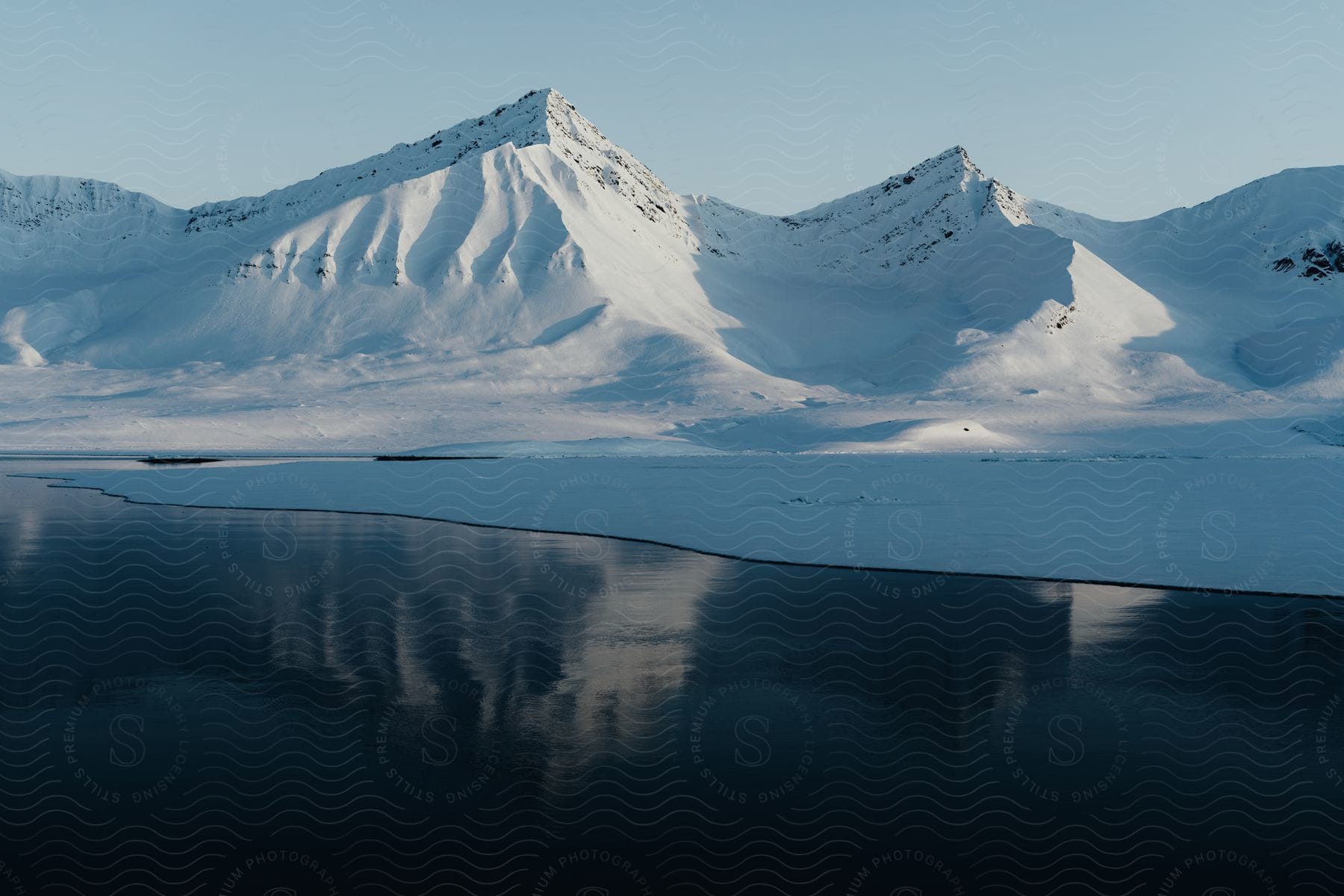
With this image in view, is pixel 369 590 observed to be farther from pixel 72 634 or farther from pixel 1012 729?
pixel 1012 729

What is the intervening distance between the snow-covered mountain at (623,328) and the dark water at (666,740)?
260ft

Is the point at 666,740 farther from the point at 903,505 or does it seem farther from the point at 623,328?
the point at 623,328

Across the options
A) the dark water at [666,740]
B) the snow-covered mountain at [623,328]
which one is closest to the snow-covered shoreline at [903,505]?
the dark water at [666,740]

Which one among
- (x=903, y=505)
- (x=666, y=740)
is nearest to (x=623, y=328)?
(x=903, y=505)

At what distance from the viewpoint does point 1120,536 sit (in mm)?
33469

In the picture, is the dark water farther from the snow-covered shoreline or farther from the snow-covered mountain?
the snow-covered mountain

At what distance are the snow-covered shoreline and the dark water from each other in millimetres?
3956

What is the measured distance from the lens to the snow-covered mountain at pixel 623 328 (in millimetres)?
120938

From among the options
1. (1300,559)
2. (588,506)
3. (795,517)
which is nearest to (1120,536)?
(1300,559)

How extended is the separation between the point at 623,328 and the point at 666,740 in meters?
146

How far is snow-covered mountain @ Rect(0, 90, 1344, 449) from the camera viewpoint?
121 m

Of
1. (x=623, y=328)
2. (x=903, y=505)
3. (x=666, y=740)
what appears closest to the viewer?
(x=666, y=740)

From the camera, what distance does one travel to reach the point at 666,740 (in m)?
15.3

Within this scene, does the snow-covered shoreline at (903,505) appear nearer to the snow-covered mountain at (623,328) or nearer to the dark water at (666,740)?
the dark water at (666,740)
